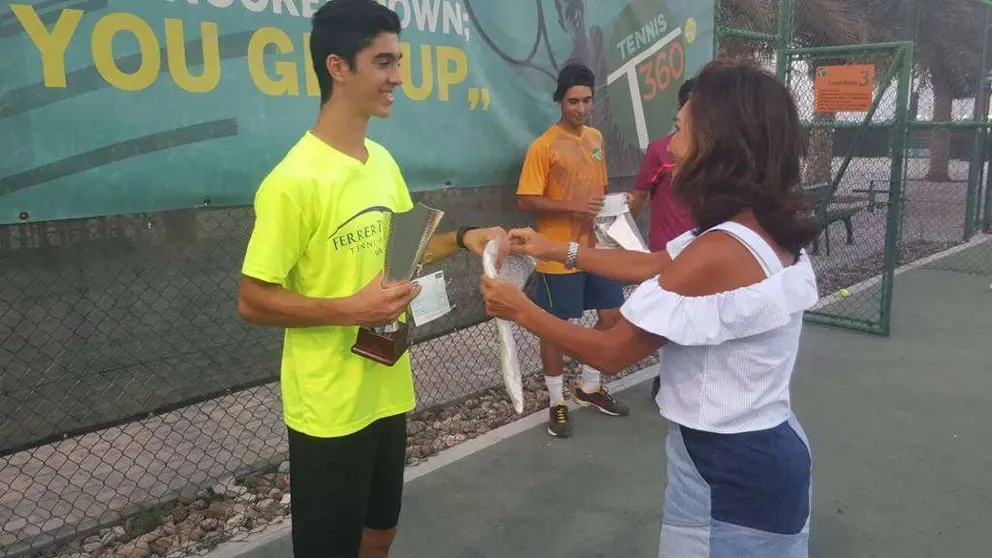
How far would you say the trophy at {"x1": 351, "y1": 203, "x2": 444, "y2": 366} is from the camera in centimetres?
193

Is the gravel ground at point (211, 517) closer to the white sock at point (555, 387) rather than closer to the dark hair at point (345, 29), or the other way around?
the white sock at point (555, 387)

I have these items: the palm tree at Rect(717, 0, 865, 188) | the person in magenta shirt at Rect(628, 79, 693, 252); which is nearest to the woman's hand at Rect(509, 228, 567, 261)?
the person in magenta shirt at Rect(628, 79, 693, 252)

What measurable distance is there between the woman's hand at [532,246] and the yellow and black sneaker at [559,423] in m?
1.86

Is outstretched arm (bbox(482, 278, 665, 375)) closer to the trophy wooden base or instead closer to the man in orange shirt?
the trophy wooden base

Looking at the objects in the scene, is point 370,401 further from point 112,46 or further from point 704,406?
point 112,46

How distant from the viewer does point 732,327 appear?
1711mm

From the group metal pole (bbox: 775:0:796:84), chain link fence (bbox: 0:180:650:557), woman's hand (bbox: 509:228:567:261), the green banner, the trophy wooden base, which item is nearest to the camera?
the trophy wooden base

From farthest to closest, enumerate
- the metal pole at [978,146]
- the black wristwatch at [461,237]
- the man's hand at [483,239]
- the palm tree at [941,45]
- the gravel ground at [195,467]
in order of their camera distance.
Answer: the palm tree at [941,45]
the metal pole at [978,146]
the gravel ground at [195,467]
the black wristwatch at [461,237]
the man's hand at [483,239]

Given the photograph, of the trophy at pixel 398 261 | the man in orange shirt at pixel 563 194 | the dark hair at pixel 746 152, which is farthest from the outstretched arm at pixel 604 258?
the man in orange shirt at pixel 563 194

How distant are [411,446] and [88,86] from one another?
238 cm

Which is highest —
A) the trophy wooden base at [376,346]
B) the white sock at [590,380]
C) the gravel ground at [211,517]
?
the trophy wooden base at [376,346]

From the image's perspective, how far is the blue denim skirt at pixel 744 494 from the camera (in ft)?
5.90

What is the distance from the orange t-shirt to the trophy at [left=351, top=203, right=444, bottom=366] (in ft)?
8.07

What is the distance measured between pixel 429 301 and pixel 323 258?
32cm
